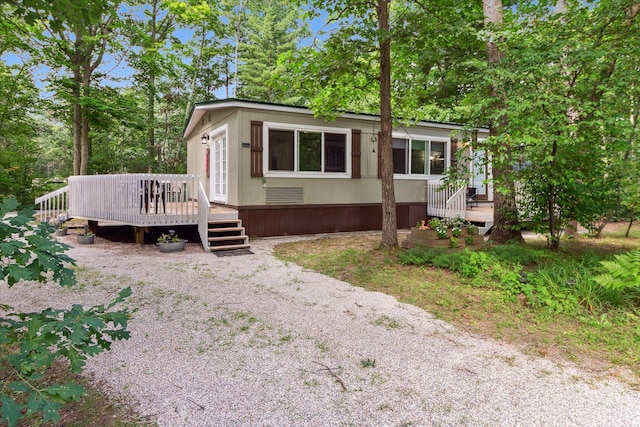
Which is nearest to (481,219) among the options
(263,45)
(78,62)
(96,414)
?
(96,414)

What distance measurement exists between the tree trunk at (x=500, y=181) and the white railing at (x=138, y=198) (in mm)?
5723

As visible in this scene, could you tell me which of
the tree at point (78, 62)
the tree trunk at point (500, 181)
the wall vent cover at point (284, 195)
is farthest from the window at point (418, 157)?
the tree at point (78, 62)

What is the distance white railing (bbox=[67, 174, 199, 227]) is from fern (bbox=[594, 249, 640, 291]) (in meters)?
6.70

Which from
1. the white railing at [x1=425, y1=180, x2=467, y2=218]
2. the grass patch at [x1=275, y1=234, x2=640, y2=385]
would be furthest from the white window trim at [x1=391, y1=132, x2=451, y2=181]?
the grass patch at [x1=275, y1=234, x2=640, y2=385]

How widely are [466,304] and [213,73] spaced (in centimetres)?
2254

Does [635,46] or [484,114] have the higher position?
[635,46]

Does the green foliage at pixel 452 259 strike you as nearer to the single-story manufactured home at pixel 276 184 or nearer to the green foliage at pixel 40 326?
the single-story manufactured home at pixel 276 184

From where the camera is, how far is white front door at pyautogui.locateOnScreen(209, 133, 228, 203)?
30.8ft

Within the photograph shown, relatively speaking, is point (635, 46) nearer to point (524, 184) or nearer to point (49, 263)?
point (524, 184)

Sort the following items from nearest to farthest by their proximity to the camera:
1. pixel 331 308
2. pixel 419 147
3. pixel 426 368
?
pixel 426 368, pixel 331 308, pixel 419 147

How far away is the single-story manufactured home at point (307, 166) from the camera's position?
27.5 feet

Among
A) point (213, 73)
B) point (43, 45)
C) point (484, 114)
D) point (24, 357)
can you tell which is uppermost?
point (213, 73)

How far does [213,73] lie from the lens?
73.9 ft

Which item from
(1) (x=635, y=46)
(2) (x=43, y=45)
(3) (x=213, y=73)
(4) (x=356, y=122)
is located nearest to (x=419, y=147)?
(4) (x=356, y=122)
